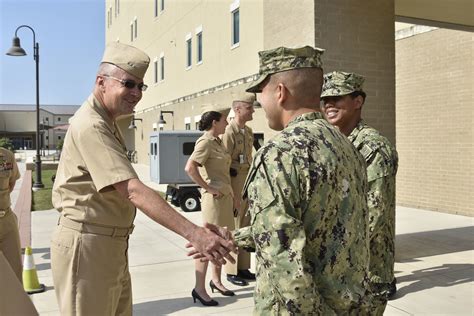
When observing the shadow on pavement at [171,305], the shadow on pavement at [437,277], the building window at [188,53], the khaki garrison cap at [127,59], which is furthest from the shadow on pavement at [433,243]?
the building window at [188,53]

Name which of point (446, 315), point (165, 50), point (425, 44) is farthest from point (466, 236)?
point (165, 50)

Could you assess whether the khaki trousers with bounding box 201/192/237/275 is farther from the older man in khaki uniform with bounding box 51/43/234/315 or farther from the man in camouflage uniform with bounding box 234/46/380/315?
the man in camouflage uniform with bounding box 234/46/380/315

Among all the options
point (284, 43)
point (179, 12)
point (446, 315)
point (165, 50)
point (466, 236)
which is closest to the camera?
point (446, 315)

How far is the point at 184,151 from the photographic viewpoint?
13.4m

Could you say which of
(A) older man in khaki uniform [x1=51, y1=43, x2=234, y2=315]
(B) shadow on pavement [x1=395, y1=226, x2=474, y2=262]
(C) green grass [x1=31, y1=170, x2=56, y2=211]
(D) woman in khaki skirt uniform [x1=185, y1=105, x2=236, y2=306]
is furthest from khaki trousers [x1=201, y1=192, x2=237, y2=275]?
(C) green grass [x1=31, y1=170, x2=56, y2=211]

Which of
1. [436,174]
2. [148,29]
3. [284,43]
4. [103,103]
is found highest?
[148,29]

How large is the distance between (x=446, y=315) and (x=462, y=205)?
262 inches

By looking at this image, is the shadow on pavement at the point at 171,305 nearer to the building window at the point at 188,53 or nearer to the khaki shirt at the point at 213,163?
the khaki shirt at the point at 213,163

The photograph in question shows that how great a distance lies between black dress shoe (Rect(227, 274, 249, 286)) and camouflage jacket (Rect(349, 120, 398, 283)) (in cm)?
271

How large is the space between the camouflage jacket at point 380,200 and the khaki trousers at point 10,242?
10.8 feet

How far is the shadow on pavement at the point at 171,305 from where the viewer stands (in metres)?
4.94

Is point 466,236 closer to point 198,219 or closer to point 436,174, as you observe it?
point 436,174

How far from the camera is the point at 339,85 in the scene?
3.42 m

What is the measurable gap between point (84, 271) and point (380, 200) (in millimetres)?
1829
